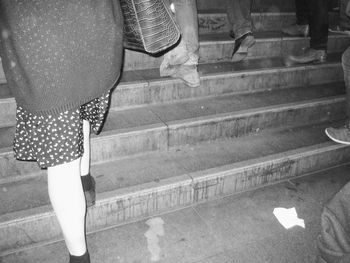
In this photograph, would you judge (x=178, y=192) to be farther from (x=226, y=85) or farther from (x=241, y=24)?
(x=241, y=24)

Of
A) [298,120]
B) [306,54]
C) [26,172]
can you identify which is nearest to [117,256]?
[26,172]

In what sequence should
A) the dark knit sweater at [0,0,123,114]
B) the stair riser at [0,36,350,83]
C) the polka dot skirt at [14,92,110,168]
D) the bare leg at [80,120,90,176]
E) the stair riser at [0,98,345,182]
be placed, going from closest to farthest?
Answer: the dark knit sweater at [0,0,123,114]
the polka dot skirt at [14,92,110,168]
the bare leg at [80,120,90,176]
the stair riser at [0,98,345,182]
the stair riser at [0,36,350,83]

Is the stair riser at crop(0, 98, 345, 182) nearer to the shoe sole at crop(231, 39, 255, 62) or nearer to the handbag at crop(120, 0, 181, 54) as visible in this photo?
the shoe sole at crop(231, 39, 255, 62)

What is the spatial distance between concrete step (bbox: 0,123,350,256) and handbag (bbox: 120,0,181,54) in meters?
1.29

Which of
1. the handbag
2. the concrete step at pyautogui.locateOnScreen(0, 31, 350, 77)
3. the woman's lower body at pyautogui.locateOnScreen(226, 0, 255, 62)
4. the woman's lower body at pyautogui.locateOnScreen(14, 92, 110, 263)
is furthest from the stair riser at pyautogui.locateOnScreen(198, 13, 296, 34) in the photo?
the woman's lower body at pyautogui.locateOnScreen(14, 92, 110, 263)

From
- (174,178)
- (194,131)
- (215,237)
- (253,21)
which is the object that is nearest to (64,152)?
(174,178)

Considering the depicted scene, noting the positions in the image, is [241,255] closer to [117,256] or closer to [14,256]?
[117,256]

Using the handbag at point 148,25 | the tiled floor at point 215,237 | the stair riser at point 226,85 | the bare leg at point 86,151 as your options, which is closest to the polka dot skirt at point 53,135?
the bare leg at point 86,151

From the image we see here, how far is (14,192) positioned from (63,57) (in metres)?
1.58

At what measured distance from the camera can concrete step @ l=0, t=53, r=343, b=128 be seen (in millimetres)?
3252

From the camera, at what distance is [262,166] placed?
9.75 feet

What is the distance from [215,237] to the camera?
2432 millimetres

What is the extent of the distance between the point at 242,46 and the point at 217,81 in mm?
657

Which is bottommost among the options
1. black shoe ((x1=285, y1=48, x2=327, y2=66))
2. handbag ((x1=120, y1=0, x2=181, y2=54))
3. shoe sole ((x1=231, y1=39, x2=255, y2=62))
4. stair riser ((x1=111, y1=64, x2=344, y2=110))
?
stair riser ((x1=111, y1=64, x2=344, y2=110))
